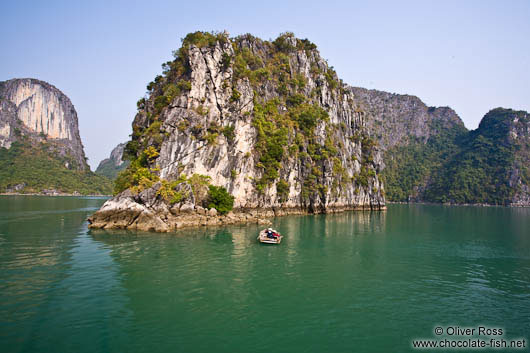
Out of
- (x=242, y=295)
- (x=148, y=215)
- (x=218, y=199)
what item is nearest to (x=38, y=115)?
(x=218, y=199)

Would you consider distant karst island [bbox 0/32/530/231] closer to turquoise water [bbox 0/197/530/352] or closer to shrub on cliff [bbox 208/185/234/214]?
Answer: shrub on cliff [bbox 208/185/234/214]

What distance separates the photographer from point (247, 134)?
2159 inches

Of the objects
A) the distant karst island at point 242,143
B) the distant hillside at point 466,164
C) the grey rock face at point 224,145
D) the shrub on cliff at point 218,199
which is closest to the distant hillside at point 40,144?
the distant karst island at point 242,143

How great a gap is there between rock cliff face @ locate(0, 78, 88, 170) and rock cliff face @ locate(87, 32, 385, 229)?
135m

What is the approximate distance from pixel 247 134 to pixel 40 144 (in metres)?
154

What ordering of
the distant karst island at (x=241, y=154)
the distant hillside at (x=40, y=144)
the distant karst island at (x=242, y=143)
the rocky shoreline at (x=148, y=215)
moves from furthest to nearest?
the distant hillside at (x=40, y=144) < the distant karst island at (x=241, y=154) < the distant karst island at (x=242, y=143) < the rocky shoreline at (x=148, y=215)

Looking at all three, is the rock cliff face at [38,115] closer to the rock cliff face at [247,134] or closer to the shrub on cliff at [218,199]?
the rock cliff face at [247,134]

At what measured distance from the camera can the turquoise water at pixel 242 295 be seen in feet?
37.6

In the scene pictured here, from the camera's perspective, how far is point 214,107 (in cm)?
5094

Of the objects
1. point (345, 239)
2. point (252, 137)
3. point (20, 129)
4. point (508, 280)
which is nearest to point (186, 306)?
point (508, 280)

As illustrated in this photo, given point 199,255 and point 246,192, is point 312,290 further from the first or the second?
point 246,192

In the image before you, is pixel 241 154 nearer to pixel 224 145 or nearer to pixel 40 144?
pixel 224 145

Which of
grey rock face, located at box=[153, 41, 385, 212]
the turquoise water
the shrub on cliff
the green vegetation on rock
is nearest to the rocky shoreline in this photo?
the shrub on cliff

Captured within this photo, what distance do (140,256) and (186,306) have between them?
11.3 meters
